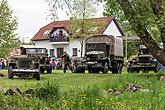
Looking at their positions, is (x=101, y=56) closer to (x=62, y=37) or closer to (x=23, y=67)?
(x=23, y=67)

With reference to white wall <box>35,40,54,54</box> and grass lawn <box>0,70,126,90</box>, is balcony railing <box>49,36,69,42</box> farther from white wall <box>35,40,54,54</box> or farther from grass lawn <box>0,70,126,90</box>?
grass lawn <box>0,70,126,90</box>

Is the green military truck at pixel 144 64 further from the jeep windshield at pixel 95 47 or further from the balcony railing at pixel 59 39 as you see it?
the balcony railing at pixel 59 39

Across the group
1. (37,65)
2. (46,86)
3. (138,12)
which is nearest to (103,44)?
(37,65)

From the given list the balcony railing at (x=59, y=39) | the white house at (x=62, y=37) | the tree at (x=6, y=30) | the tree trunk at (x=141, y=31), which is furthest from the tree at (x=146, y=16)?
the balcony railing at (x=59, y=39)

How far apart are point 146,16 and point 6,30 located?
66.9 ft

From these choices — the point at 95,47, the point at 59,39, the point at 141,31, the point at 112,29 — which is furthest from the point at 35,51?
the point at 59,39

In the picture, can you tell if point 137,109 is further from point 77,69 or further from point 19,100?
point 77,69

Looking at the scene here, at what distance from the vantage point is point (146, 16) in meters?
25.8

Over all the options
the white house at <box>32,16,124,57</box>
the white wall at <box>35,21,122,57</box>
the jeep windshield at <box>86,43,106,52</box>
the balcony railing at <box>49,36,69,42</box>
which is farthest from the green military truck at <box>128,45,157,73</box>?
the balcony railing at <box>49,36,69,42</box>

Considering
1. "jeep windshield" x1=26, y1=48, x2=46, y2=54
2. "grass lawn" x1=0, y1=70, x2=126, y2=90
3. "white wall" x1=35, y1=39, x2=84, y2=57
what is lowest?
"grass lawn" x1=0, y1=70, x2=126, y2=90

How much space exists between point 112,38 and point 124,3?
1220 cm

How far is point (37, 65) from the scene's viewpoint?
100 feet

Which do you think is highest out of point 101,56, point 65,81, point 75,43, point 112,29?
point 112,29

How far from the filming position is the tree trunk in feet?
84.7
